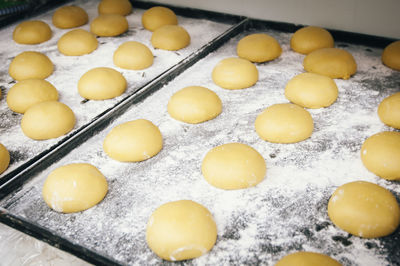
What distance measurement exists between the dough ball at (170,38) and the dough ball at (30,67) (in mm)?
649

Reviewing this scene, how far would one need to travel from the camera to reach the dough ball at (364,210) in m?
1.22

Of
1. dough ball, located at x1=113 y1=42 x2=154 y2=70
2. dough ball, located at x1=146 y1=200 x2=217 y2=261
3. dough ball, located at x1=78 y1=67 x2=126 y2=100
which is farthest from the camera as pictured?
dough ball, located at x1=113 y1=42 x2=154 y2=70

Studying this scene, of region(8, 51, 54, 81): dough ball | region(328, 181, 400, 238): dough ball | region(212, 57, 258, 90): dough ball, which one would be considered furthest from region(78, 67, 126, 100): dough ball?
region(328, 181, 400, 238): dough ball

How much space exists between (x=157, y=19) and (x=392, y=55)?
4.76ft

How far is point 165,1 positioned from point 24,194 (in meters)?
2.00

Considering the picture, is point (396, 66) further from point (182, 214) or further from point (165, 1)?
point (165, 1)

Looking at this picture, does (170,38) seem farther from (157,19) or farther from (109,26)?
(109,26)

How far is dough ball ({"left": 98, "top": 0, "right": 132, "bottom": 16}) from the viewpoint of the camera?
9.24ft

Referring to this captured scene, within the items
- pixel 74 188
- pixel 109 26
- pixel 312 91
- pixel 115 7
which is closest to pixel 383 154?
pixel 312 91

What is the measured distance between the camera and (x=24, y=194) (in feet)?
4.71

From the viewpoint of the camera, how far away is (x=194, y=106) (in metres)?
1.77

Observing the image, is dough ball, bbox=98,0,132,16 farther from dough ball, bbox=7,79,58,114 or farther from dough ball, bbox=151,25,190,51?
dough ball, bbox=7,79,58,114

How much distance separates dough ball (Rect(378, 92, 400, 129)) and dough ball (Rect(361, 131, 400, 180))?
0.50 feet

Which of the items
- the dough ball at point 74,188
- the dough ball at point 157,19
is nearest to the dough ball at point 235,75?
the dough ball at point 157,19
